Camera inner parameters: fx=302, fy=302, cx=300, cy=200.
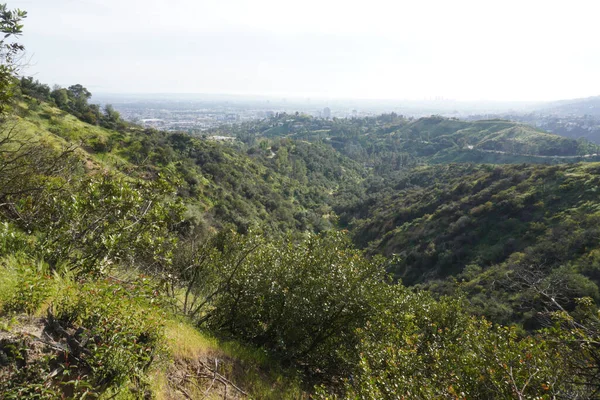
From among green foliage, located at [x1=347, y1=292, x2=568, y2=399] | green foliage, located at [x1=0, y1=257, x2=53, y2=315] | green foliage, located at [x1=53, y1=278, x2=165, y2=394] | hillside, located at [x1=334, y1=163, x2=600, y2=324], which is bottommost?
hillside, located at [x1=334, y1=163, x2=600, y2=324]

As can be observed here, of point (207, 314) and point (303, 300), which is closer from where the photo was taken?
point (303, 300)

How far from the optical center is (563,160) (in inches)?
3935

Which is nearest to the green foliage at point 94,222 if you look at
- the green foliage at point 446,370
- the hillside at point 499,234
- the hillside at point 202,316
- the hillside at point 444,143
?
the hillside at point 202,316

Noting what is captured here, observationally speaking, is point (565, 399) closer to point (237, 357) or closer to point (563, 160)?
point (237, 357)

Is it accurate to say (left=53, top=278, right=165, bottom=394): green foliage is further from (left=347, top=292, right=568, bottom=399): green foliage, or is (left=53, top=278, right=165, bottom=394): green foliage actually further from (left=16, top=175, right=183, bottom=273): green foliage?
(left=347, top=292, right=568, bottom=399): green foliage

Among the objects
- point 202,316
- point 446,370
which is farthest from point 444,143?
point 446,370

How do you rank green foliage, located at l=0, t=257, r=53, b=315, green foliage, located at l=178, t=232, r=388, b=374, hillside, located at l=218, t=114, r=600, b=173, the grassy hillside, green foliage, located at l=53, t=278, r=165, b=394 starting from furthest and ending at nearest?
hillside, located at l=218, t=114, r=600, b=173 < the grassy hillside < green foliage, located at l=178, t=232, r=388, b=374 < green foliage, located at l=0, t=257, r=53, b=315 < green foliage, located at l=53, t=278, r=165, b=394

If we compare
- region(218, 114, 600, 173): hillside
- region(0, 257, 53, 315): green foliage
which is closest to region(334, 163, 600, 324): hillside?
region(0, 257, 53, 315): green foliage

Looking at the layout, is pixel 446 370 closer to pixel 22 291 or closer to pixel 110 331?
pixel 110 331

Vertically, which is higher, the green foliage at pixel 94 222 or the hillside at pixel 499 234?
the green foliage at pixel 94 222

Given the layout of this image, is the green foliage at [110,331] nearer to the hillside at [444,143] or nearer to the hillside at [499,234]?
the hillside at [499,234]

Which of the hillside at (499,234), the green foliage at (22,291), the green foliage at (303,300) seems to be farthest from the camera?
the hillside at (499,234)

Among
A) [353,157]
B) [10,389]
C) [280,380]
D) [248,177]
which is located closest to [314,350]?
[280,380]

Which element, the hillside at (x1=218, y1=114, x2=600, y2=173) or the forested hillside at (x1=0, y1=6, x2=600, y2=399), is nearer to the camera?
the forested hillside at (x1=0, y1=6, x2=600, y2=399)
